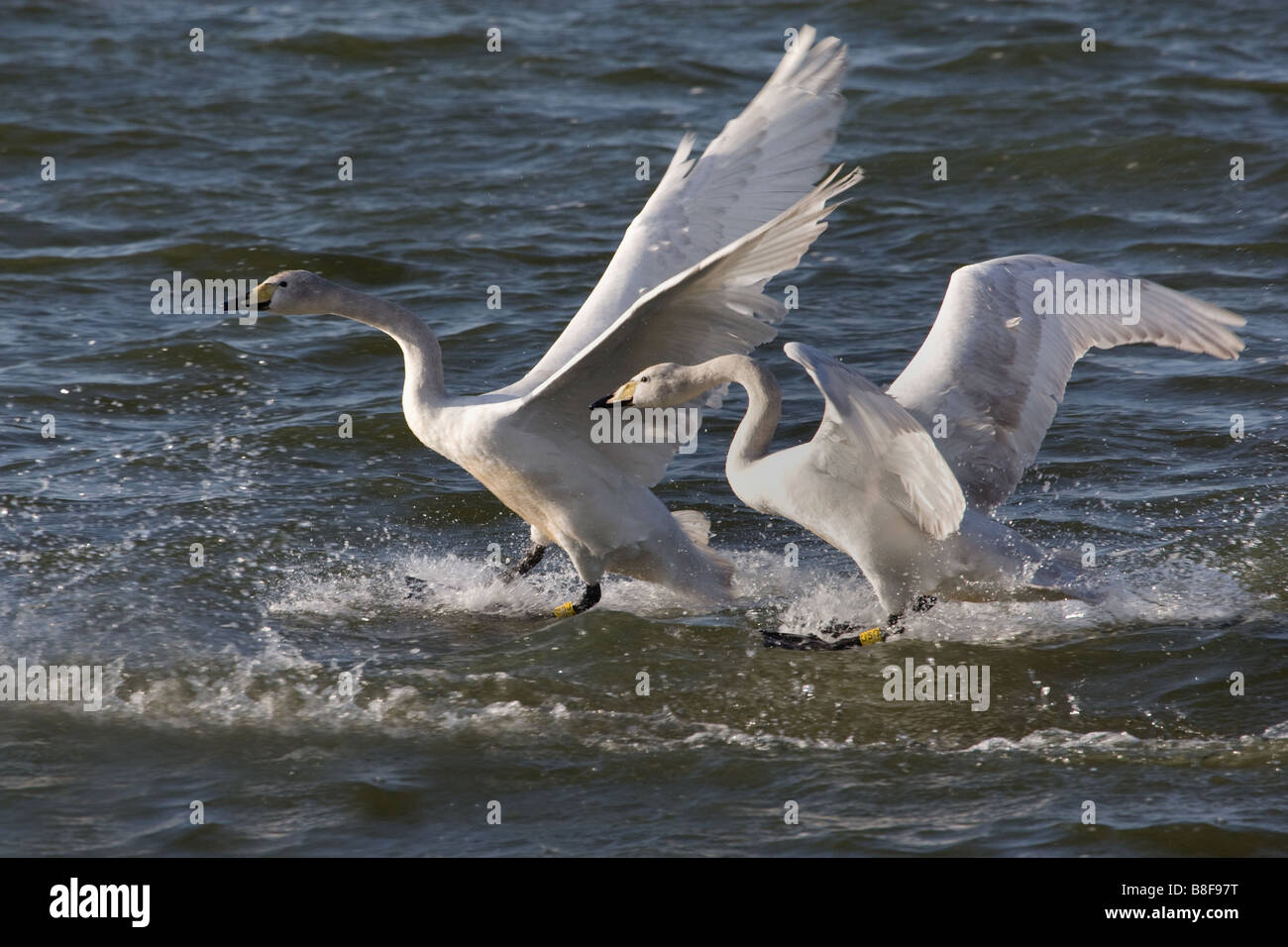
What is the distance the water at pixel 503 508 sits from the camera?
215 inches

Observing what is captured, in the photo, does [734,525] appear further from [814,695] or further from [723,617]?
[814,695]

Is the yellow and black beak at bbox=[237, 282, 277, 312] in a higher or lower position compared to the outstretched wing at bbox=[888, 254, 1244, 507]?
higher

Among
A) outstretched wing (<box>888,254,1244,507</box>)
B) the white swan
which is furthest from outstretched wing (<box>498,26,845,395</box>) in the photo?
outstretched wing (<box>888,254,1244,507</box>)

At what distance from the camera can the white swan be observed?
20.3ft

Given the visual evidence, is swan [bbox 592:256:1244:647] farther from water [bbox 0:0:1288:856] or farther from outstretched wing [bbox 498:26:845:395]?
outstretched wing [bbox 498:26:845:395]

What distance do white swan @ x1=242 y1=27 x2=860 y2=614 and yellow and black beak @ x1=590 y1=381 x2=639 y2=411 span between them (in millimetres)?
131

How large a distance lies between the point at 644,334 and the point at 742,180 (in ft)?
4.49

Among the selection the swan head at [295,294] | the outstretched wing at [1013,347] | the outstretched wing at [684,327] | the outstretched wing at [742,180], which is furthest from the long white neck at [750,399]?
the swan head at [295,294]

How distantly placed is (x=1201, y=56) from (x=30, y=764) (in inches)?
520

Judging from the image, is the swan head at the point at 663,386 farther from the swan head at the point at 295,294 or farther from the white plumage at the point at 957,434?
the swan head at the point at 295,294

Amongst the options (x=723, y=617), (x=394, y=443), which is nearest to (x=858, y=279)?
(x=394, y=443)

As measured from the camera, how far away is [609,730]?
589 centimetres

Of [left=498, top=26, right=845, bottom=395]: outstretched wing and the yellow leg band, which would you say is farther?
[left=498, top=26, right=845, bottom=395]: outstretched wing

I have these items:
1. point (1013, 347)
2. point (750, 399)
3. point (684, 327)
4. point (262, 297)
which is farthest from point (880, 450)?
point (262, 297)
